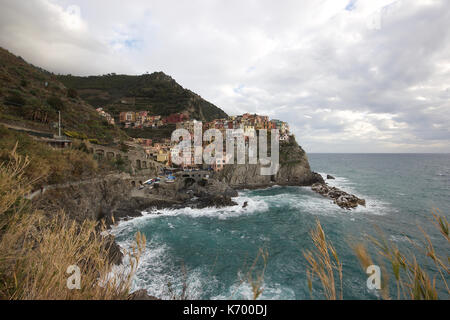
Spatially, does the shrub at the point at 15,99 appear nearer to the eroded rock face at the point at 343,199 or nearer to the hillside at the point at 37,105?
the hillside at the point at 37,105

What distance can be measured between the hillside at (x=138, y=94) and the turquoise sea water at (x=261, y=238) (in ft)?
141

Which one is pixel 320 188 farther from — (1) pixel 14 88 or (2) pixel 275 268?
(1) pixel 14 88

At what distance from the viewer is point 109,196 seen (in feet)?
53.5

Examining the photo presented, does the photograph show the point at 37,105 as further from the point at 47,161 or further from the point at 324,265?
the point at 324,265

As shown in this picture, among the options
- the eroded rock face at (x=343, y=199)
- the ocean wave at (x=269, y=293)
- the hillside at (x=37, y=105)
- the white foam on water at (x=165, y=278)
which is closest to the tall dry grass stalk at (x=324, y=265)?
the white foam on water at (x=165, y=278)

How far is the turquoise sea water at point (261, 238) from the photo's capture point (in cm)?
888

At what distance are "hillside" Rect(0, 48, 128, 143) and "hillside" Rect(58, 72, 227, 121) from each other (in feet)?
68.7

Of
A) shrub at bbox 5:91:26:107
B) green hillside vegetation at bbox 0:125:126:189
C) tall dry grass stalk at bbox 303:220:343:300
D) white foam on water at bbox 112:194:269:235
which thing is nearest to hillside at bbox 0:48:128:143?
shrub at bbox 5:91:26:107

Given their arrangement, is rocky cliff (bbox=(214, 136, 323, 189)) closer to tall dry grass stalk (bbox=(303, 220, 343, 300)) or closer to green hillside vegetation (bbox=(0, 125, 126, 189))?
green hillside vegetation (bbox=(0, 125, 126, 189))

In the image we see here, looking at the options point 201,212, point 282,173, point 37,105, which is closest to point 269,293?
point 201,212

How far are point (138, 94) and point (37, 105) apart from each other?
150ft

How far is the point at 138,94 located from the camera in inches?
2426
